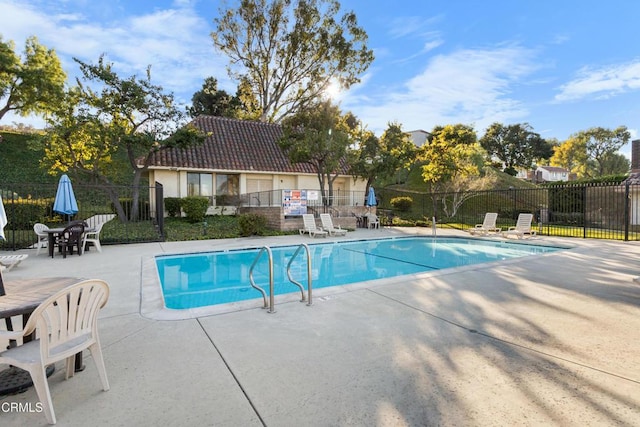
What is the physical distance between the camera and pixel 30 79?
23.1 metres

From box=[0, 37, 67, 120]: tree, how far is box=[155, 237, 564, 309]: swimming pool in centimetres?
2191

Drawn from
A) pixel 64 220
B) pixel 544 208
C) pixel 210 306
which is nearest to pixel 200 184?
pixel 64 220

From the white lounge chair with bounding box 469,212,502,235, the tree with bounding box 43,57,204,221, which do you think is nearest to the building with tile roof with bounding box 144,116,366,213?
the tree with bounding box 43,57,204,221

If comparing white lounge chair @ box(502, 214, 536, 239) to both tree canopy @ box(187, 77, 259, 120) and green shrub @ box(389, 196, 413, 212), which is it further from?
tree canopy @ box(187, 77, 259, 120)

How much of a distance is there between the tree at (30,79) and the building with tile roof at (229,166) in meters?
11.3

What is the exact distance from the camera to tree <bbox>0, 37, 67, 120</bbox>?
2284 cm

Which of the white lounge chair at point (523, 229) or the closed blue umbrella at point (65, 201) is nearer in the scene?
the closed blue umbrella at point (65, 201)

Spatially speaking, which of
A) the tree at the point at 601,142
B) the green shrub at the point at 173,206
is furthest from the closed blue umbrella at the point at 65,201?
the tree at the point at 601,142

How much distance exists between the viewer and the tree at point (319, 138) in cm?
1695

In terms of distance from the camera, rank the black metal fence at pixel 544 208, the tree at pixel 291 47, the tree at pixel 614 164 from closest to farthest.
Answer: the black metal fence at pixel 544 208
the tree at pixel 291 47
the tree at pixel 614 164

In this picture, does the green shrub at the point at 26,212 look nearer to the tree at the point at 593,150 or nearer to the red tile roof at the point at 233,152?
the red tile roof at the point at 233,152

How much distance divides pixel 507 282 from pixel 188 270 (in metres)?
7.59

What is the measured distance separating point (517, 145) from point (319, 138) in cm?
4616

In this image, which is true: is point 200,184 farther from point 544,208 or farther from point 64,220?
point 544,208
